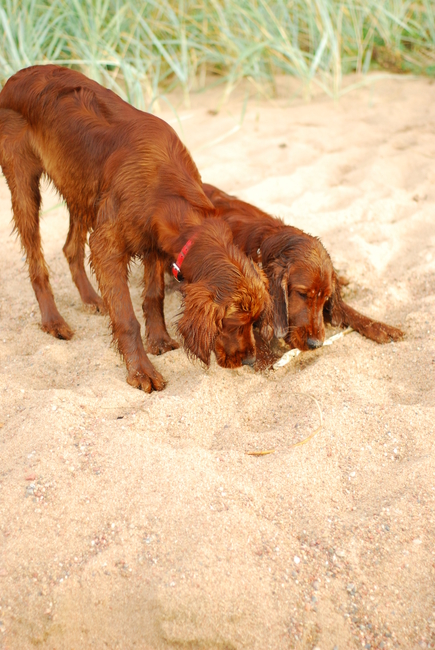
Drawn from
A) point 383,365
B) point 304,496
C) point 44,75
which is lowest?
point 383,365

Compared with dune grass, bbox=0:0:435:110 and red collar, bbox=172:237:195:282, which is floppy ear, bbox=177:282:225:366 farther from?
dune grass, bbox=0:0:435:110

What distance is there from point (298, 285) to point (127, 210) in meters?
1.06

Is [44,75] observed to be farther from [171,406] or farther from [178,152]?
[171,406]

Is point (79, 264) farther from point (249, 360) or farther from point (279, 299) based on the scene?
point (249, 360)

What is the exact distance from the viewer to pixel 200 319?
2994mm

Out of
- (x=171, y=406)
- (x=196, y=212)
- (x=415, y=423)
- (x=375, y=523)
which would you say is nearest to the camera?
(x=375, y=523)

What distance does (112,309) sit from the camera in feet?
11.6

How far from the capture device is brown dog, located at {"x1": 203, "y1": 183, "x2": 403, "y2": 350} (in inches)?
142

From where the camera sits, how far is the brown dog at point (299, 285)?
Result: 3.61 metres

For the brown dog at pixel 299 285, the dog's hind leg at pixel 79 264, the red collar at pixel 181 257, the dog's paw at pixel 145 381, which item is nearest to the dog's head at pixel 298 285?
the brown dog at pixel 299 285

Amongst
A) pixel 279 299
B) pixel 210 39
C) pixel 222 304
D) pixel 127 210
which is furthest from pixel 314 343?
pixel 210 39

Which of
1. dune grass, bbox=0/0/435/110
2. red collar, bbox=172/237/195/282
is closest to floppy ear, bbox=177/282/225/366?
red collar, bbox=172/237/195/282

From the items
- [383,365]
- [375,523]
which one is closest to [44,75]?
[383,365]

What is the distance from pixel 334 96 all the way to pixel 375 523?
17.8ft
